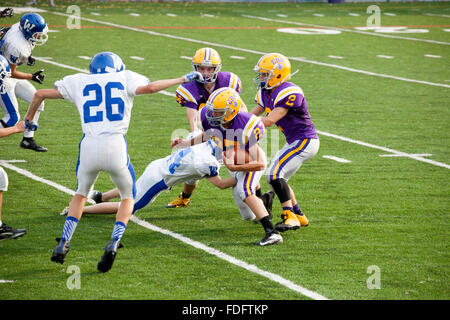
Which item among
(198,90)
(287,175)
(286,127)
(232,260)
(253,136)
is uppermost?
(198,90)

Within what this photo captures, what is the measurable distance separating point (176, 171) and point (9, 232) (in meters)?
1.48

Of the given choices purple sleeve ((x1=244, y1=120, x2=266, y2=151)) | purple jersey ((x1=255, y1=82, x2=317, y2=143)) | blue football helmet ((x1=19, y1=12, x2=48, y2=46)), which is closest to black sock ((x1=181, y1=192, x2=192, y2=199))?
purple jersey ((x1=255, y1=82, x2=317, y2=143))

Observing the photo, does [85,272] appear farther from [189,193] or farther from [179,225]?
[189,193]

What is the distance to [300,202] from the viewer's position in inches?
298

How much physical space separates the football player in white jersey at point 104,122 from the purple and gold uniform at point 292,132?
1468 mm

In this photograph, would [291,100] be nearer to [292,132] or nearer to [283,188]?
[292,132]

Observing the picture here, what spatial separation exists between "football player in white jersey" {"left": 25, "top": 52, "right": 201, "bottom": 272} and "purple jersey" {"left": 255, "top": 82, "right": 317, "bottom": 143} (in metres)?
1.45

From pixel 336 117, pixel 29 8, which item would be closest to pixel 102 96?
pixel 336 117

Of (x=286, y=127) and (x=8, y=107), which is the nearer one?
(x=286, y=127)

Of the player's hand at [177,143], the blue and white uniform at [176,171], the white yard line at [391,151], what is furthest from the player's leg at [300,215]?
the white yard line at [391,151]

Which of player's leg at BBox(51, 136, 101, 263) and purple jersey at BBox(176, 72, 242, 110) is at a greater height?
purple jersey at BBox(176, 72, 242, 110)

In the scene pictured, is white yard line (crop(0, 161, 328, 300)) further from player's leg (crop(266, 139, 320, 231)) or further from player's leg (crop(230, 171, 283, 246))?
player's leg (crop(266, 139, 320, 231))

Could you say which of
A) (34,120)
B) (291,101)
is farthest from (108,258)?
(34,120)

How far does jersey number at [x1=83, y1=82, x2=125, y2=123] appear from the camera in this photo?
221 inches
